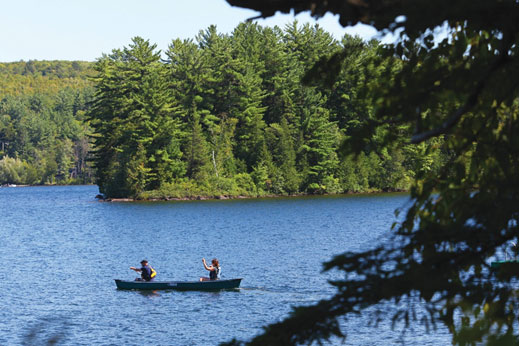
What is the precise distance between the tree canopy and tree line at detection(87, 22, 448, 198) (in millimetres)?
80958

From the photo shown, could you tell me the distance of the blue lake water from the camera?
2470cm

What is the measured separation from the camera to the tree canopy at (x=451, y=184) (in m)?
5.12

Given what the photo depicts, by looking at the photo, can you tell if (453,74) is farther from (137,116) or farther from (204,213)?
(137,116)

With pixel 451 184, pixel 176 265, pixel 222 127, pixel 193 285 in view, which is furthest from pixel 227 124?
pixel 451 184

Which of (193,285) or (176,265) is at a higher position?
(193,285)

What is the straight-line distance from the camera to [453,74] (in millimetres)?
5516

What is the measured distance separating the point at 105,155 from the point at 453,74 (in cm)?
9106

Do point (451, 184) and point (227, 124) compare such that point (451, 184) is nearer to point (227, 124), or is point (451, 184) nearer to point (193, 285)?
point (193, 285)

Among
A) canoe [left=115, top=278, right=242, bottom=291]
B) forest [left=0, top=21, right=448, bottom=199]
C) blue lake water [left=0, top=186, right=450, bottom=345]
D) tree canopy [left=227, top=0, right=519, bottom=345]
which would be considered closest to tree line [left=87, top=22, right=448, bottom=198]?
forest [left=0, top=21, right=448, bottom=199]

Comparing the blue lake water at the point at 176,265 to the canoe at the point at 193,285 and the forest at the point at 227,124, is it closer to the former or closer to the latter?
the canoe at the point at 193,285

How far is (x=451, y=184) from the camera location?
21.5 ft

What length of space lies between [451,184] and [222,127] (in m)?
88.2

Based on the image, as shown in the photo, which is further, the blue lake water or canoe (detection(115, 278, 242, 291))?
canoe (detection(115, 278, 242, 291))

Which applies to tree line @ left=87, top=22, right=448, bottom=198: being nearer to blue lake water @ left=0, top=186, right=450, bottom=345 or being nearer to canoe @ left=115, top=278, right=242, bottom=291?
blue lake water @ left=0, top=186, right=450, bottom=345
